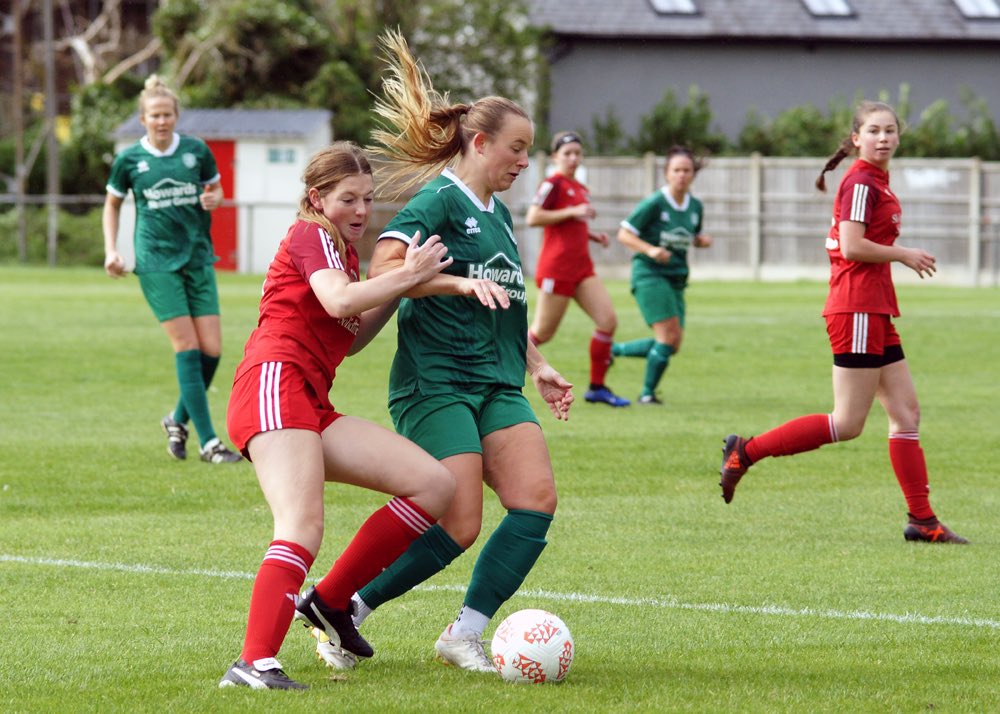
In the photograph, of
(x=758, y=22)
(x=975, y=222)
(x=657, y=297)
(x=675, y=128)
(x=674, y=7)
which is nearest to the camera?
(x=657, y=297)

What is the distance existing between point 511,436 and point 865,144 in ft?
9.42

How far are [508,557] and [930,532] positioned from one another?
3.10m

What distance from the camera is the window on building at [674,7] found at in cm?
4069

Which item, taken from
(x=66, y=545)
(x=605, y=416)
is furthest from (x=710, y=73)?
(x=66, y=545)

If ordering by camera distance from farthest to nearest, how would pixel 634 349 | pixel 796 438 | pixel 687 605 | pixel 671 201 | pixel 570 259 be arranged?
pixel 634 349, pixel 570 259, pixel 671 201, pixel 796 438, pixel 687 605

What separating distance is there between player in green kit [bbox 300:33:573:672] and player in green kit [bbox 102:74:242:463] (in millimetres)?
4554

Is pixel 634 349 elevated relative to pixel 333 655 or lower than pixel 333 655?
elevated

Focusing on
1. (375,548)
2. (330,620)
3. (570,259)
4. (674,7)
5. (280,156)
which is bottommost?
(330,620)

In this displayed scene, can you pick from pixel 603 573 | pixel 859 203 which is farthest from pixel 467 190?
pixel 859 203

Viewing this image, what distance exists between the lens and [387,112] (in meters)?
5.40

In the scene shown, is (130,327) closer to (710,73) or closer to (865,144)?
(865,144)

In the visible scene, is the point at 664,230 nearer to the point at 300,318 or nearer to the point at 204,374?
the point at 204,374

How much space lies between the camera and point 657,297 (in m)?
13.1

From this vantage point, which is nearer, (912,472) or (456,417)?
(456,417)
